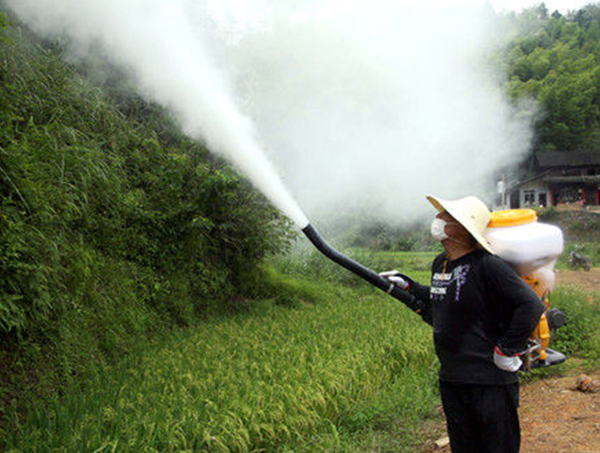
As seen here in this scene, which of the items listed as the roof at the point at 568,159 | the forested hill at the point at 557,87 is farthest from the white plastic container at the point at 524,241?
the roof at the point at 568,159

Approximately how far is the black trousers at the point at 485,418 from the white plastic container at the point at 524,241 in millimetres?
645

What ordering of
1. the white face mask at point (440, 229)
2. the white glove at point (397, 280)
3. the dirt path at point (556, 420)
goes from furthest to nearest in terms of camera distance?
the dirt path at point (556, 420)
the white glove at point (397, 280)
the white face mask at point (440, 229)

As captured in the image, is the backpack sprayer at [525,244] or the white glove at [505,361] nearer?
the white glove at [505,361]

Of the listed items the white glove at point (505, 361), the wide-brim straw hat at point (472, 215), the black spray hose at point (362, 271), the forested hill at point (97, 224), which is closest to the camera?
the white glove at point (505, 361)

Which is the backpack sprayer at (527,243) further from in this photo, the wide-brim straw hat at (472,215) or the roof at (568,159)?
the roof at (568,159)

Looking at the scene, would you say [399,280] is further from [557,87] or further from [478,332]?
[557,87]

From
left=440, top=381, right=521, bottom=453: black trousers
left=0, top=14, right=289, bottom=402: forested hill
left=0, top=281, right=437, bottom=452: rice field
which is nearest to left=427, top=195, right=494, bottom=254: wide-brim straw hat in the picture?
left=440, top=381, right=521, bottom=453: black trousers

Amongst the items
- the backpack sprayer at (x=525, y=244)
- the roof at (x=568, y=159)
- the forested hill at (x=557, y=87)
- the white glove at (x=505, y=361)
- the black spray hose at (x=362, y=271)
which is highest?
the forested hill at (x=557, y=87)

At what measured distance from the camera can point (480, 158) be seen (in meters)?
24.5

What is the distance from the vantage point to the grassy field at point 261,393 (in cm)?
324

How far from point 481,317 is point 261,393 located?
2.11 m

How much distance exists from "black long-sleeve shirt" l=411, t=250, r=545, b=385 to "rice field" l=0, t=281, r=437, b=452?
4.93 feet

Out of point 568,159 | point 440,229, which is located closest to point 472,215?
point 440,229

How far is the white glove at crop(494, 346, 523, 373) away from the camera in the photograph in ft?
7.58
